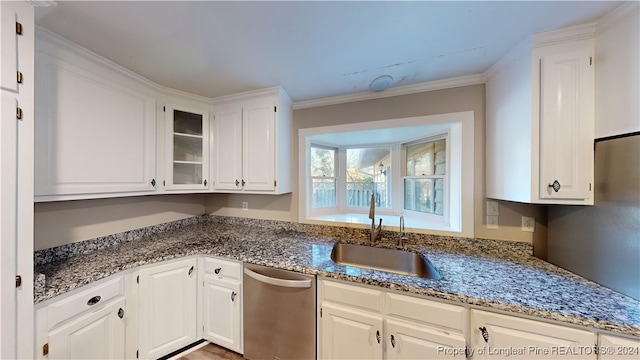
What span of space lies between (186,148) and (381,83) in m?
1.96

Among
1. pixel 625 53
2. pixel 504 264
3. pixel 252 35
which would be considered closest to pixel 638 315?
pixel 504 264

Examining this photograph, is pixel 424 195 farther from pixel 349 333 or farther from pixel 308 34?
pixel 308 34

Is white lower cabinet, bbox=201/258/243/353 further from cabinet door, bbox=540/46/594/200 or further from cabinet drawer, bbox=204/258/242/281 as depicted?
cabinet door, bbox=540/46/594/200

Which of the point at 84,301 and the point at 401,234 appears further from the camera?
the point at 401,234

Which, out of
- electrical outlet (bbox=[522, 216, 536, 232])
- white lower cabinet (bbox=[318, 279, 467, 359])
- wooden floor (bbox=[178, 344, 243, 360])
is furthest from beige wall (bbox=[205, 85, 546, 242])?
wooden floor (bbox=[178, 344, 243, 360])

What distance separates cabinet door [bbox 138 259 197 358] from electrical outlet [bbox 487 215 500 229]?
2380 mm

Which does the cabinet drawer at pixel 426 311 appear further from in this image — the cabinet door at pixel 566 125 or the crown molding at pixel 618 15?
the crown molding at pixel 618 15

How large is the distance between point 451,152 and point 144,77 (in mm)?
2738

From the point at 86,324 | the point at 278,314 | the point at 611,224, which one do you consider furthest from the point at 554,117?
the point at 86,324

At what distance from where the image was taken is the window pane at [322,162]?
249 cm

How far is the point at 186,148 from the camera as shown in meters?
2.13

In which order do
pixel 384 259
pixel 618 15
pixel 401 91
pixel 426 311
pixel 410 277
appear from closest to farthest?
pixel 618 15 → pixel 426 311 → pixel 410 277 → pixel 384 259 → pixel 401 91

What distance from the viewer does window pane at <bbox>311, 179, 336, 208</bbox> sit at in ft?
8.11

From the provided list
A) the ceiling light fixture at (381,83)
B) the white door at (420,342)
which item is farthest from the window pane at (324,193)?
the white door at (420,342)
